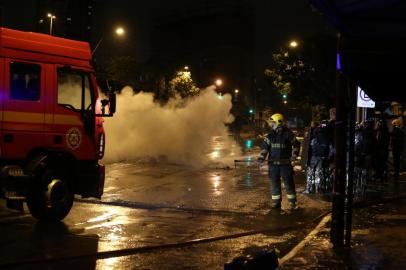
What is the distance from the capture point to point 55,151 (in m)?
9.29

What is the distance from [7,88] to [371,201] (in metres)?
8.23

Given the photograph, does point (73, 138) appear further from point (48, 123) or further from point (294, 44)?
point (294, 44)

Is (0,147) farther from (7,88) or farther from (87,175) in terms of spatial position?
(87,175)

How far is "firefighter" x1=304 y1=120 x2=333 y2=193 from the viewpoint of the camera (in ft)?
42.3

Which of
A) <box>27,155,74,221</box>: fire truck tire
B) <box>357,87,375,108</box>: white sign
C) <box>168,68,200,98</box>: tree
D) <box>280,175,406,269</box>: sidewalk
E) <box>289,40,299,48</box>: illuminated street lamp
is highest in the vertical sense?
<box>289,40,299,48</box>: illuminated street lamp

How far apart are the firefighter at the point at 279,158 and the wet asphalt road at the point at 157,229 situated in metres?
0.37

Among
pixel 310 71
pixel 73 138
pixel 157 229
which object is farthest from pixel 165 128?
pixel 157 229

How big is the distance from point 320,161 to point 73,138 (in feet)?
20.3

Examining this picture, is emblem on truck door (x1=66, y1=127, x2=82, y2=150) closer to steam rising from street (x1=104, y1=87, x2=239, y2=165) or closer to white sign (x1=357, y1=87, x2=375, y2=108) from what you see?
white sign (x1=357, y1=87, x2=375, y2=108)

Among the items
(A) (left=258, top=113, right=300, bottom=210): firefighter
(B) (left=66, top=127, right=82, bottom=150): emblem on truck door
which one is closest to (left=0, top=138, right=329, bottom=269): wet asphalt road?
(A) (left=258, top=113, right=300, bottom=210): firefighter

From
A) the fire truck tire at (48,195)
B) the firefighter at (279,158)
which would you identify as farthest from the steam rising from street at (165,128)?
the fire truck tire at (48,195)

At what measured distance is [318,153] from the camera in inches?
514

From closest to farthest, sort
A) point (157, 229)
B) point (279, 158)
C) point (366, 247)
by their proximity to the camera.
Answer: point (366, 247), point (157, 229), point (279, 158)

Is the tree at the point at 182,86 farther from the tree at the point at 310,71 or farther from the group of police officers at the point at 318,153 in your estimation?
the group of police officers at the point at 318,153
